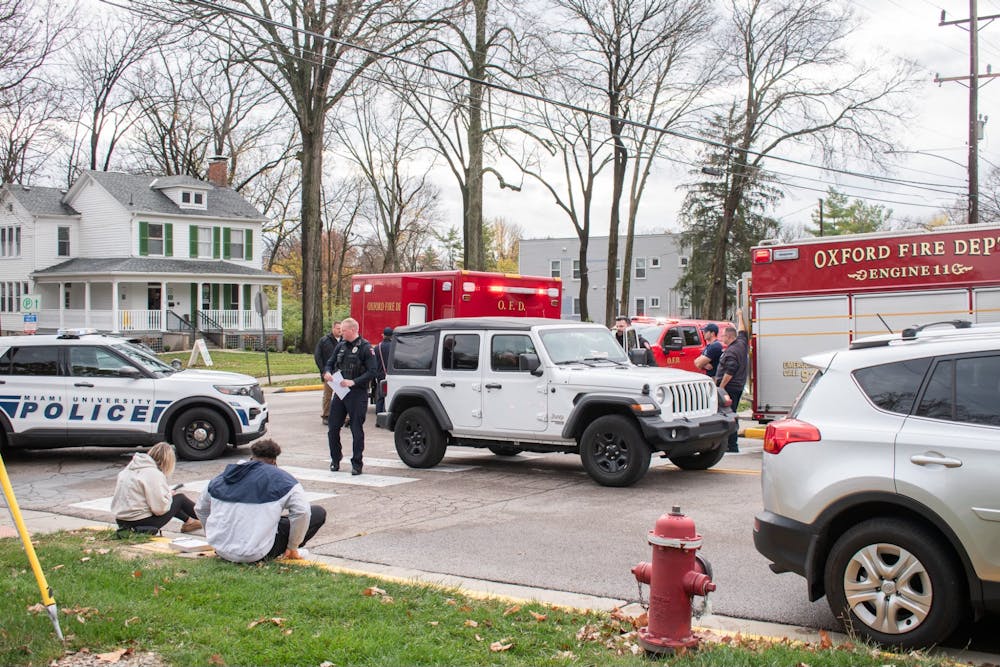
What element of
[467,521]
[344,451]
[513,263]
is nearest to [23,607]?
[467,521]

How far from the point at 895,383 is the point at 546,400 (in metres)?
6.15

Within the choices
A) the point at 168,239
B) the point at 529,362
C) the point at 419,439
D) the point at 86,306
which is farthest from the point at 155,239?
the point at 529,362

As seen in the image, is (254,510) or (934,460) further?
(254,510)

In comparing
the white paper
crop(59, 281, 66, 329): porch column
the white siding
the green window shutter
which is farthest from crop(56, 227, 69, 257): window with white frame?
the white paper

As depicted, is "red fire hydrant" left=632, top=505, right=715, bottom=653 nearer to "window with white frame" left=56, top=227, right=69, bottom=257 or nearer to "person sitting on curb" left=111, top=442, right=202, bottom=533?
"person sitting on curb" left=111, top=442, right=202, bottom=533

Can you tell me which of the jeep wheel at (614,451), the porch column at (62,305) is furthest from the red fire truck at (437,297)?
the porch column at (62,305)

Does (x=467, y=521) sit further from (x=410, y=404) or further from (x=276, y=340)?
(x=276, y=340)

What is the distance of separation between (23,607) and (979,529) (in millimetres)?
5353

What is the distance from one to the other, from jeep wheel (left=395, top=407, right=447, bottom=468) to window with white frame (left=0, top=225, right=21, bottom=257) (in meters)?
42.2

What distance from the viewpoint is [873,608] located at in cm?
532

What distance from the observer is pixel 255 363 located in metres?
35.0

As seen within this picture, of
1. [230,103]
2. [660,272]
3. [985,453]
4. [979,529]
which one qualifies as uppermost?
[230,103]

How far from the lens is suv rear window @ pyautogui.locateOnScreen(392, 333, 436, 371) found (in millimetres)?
12586

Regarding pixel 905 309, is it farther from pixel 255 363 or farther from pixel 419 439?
pixel 255 363
